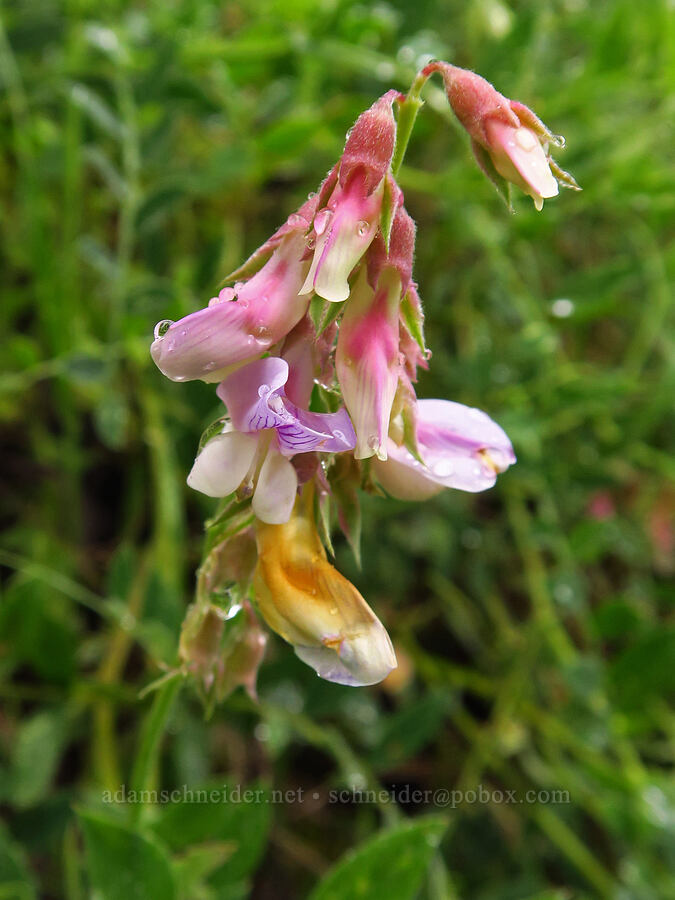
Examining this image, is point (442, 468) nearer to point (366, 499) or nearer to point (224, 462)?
point (224, 462)

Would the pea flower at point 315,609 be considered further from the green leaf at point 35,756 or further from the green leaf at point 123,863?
the green leaf at point 35,756

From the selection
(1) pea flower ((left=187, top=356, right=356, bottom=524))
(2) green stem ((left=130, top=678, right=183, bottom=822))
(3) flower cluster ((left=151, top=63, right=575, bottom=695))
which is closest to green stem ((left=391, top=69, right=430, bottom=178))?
(3) flower cluster ((left=151, top=63, right=575, bottom=695))

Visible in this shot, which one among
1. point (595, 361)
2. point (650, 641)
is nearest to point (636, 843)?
point (650, 641)

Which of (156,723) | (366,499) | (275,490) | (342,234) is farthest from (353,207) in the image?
(366,499)

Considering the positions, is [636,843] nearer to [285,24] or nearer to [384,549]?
[384,549]

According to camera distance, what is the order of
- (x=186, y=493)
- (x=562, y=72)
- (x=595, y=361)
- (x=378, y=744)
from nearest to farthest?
(x=378, y=744) → (x=186, y=493) → (x=562, y=72) → (x=595, y=361)

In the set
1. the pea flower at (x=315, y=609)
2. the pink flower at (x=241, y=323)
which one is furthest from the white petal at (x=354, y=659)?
the pink flower at (x=241, y=323)
